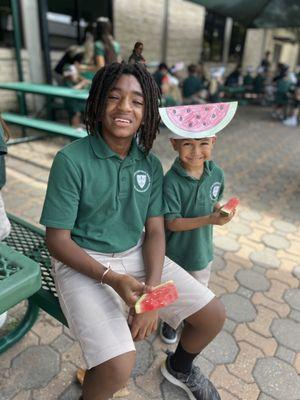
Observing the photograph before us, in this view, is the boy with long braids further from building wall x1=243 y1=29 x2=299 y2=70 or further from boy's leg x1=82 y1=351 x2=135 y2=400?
building wall x1=243 y1=29 x2=299 y2=70

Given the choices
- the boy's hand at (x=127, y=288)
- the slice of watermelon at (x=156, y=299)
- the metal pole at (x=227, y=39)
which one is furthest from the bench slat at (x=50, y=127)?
the metal pole at (x=227, y=39)

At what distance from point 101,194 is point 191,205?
489 mm

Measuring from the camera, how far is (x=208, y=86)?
9406 mm

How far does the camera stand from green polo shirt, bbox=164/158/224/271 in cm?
167

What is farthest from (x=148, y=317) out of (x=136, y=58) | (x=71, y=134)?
(x=71, y=134)

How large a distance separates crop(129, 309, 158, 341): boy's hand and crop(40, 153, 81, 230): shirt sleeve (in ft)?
1.48

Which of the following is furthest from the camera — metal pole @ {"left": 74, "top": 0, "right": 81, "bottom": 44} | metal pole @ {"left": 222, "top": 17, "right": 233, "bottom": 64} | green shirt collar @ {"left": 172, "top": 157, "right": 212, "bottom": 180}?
metal pole @ {"left": 222, "top": 17, "right": 233, "bottom": 64}

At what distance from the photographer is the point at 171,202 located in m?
1.66

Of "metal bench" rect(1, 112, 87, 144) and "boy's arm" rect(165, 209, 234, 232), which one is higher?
"boy's arm" rect(165, 209, 234, 232)

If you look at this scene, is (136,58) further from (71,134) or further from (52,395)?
(71,134)

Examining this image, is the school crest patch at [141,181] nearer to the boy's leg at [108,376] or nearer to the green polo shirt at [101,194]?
the green polo shirt at [101,194]

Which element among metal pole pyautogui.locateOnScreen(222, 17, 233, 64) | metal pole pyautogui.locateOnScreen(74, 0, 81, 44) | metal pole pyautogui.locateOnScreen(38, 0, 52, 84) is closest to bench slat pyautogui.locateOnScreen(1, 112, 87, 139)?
metal pole pyautogui.locateOnScreen(38, 0, 52, 84)

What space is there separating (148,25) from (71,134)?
6.17 m

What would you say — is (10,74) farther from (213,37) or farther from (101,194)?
(213,37)
